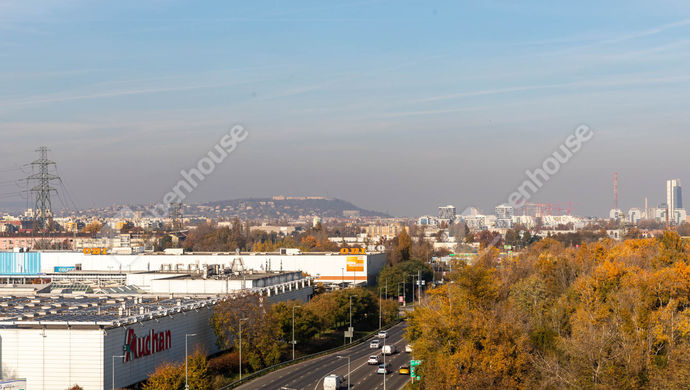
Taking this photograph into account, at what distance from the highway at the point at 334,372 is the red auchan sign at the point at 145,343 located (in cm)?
565

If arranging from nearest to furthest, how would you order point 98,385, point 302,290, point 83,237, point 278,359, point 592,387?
point 592,387, point 98,385, point 278,359, point 302,290, point 83,237

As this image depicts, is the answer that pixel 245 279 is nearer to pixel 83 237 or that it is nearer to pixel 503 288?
pixel 503 288

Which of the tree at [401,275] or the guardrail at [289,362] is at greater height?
the tree at [401,275]

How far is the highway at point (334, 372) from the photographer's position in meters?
44.4

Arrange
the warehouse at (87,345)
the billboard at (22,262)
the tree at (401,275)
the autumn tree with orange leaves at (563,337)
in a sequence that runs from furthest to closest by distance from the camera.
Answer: the billboard at (22,262), the tree at (401,275), the warehouse at (87,345), the autumn tree with orange leaves at (563,337)

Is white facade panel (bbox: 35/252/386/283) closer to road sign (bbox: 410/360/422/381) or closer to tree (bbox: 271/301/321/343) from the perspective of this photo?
tree (bbox: 271/301/321/343)

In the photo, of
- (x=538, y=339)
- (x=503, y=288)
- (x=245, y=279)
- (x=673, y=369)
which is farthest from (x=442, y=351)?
(x=245, y=279)

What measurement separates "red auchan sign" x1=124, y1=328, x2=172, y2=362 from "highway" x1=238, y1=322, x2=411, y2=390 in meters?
5.65

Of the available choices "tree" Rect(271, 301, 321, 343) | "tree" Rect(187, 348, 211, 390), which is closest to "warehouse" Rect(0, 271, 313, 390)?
"tree" Rect(271, 301, 321, 343)

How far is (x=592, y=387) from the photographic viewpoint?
121 feet

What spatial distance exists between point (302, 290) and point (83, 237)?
113 m

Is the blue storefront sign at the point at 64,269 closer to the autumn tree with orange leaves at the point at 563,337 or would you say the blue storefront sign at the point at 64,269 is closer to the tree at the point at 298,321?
the tree at the point at 298,321

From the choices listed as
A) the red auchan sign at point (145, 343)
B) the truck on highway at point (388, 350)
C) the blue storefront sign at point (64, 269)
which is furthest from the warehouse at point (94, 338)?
the blue storefront sign at point (64, 269)

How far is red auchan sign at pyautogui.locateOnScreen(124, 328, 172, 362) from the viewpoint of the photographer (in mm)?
43375
